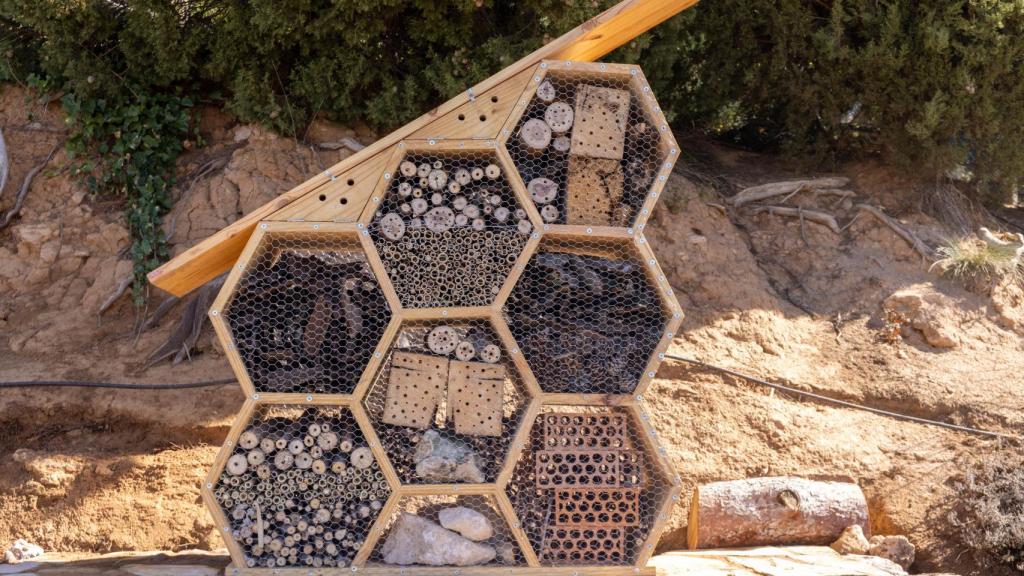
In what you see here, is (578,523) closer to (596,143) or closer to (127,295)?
(596,143)

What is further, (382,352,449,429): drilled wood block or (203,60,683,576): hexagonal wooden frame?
(382,352,449,429): drilled wood block

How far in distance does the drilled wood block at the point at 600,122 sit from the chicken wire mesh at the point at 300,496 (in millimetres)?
1473

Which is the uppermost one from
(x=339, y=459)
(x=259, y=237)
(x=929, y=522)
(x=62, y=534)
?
(x=259, y=237)

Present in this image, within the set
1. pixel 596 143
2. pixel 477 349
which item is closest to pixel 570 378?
pixel 477 349

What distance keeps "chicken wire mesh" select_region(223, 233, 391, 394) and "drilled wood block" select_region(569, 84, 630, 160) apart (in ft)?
3.27

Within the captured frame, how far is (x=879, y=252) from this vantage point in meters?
6.21

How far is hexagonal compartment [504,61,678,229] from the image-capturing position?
3.85 meters

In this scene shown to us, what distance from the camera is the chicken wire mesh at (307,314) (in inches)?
148

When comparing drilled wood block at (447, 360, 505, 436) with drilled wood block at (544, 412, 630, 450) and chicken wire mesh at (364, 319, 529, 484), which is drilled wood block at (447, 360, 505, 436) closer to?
chicken wire mesh at (364, 319, 529, 484)

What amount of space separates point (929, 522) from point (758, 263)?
6.39 ft

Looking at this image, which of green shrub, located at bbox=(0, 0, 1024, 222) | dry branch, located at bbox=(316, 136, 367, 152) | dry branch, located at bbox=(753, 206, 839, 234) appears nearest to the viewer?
green shrub, located at bbox=(0, 0, 1024, 222)

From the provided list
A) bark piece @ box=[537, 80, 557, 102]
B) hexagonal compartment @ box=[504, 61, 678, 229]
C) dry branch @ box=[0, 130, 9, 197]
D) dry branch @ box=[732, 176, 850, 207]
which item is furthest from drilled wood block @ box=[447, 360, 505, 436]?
dry branch @ box=[0, 130, 9, 197]

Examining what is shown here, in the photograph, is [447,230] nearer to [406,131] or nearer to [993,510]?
[406,131]

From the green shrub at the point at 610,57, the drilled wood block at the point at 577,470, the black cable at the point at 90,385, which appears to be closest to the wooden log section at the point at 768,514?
the drilled wood block at the point at 577,470
